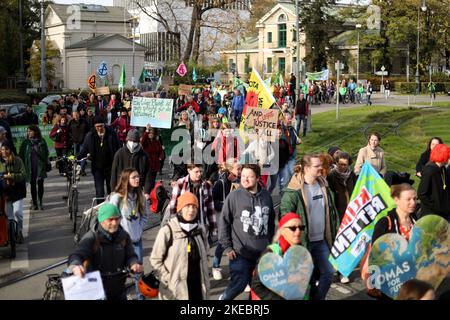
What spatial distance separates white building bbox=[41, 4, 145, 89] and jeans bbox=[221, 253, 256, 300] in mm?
65035

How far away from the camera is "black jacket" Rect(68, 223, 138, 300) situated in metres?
6.04

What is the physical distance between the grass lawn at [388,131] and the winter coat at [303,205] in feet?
34.0

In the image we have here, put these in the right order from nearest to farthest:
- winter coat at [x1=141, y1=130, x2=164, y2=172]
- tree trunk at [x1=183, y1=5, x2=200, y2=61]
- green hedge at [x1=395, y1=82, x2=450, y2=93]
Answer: winter coat at [x1=141, y1=130, x2=164, y2=172]
tree trunk at [x1=183, y1=5, x2=200, y2=61]
green hedge at [x1=395, y1=82, x2=450, y2=93]

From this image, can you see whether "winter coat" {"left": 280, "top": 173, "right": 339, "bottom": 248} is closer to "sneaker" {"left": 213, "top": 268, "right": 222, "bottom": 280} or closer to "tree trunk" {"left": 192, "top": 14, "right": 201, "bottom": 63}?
"sneaker" {"left": 213, "top": 268, "right": 222, "bottom": 280}

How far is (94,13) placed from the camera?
94188 millimetres

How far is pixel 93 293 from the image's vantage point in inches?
215

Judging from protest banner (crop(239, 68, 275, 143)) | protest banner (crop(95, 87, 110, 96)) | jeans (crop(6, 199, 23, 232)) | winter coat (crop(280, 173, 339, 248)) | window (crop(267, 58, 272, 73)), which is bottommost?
jeans (crop(6, 199, 23, 232))

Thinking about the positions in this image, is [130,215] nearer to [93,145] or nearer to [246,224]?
[246,224]

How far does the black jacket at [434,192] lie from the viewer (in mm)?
8945

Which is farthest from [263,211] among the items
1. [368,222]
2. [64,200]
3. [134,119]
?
[134,119]

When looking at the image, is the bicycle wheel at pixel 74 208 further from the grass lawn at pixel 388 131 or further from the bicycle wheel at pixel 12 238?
the grass lawn at pixel 388 131

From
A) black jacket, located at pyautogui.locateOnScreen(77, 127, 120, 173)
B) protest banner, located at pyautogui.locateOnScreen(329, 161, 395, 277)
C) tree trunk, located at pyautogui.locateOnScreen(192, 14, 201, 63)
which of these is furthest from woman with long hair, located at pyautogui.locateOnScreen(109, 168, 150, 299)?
tree trunk, located at pyautogui.locateOnScreen(192, 14, 201, 63)

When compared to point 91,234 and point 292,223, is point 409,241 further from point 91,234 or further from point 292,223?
point 91,234
